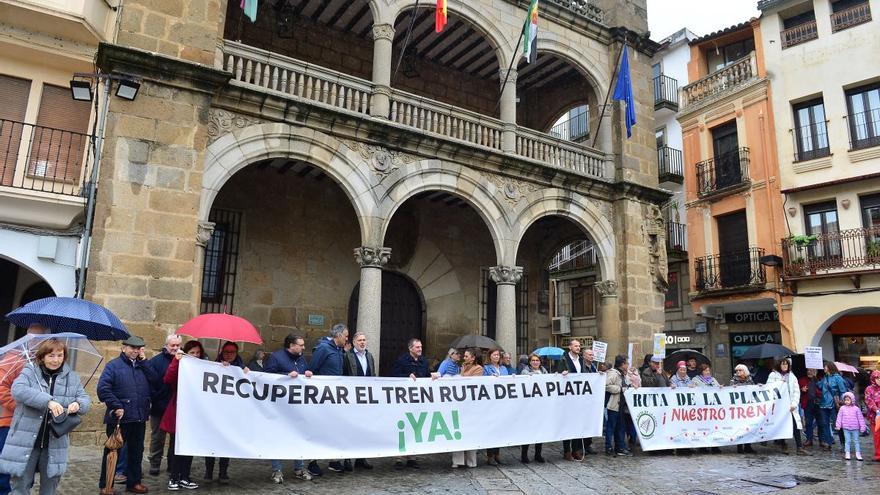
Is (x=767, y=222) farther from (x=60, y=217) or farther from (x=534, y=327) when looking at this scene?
(x=60, y=217)

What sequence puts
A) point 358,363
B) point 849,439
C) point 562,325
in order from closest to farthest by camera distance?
point 358,363 → point 849,439 → point 562,325

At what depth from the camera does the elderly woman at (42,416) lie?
466 centimetres

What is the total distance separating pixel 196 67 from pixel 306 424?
6.21 meters

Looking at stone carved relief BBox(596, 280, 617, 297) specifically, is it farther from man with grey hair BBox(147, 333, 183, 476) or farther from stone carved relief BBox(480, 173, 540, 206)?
man with grey hair BBox(147, 333, 183, 476)

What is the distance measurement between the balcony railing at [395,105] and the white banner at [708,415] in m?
6.16

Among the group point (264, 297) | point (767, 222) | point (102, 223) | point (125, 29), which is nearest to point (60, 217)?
point (102, 223)

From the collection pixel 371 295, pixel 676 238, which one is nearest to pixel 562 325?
pixel 676 238

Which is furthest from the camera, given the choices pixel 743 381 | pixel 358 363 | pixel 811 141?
pixel 811 141

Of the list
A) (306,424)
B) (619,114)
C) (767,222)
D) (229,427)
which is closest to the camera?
(229,427)

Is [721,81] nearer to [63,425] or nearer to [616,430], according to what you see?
[616,430]

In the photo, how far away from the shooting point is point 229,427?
6.58m

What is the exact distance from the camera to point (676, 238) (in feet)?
76.6

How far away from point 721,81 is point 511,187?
13.2 meters

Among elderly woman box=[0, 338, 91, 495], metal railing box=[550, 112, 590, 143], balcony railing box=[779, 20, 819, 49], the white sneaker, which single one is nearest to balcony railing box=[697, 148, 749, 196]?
balcony railing box=[779, 20, 819, 49]
